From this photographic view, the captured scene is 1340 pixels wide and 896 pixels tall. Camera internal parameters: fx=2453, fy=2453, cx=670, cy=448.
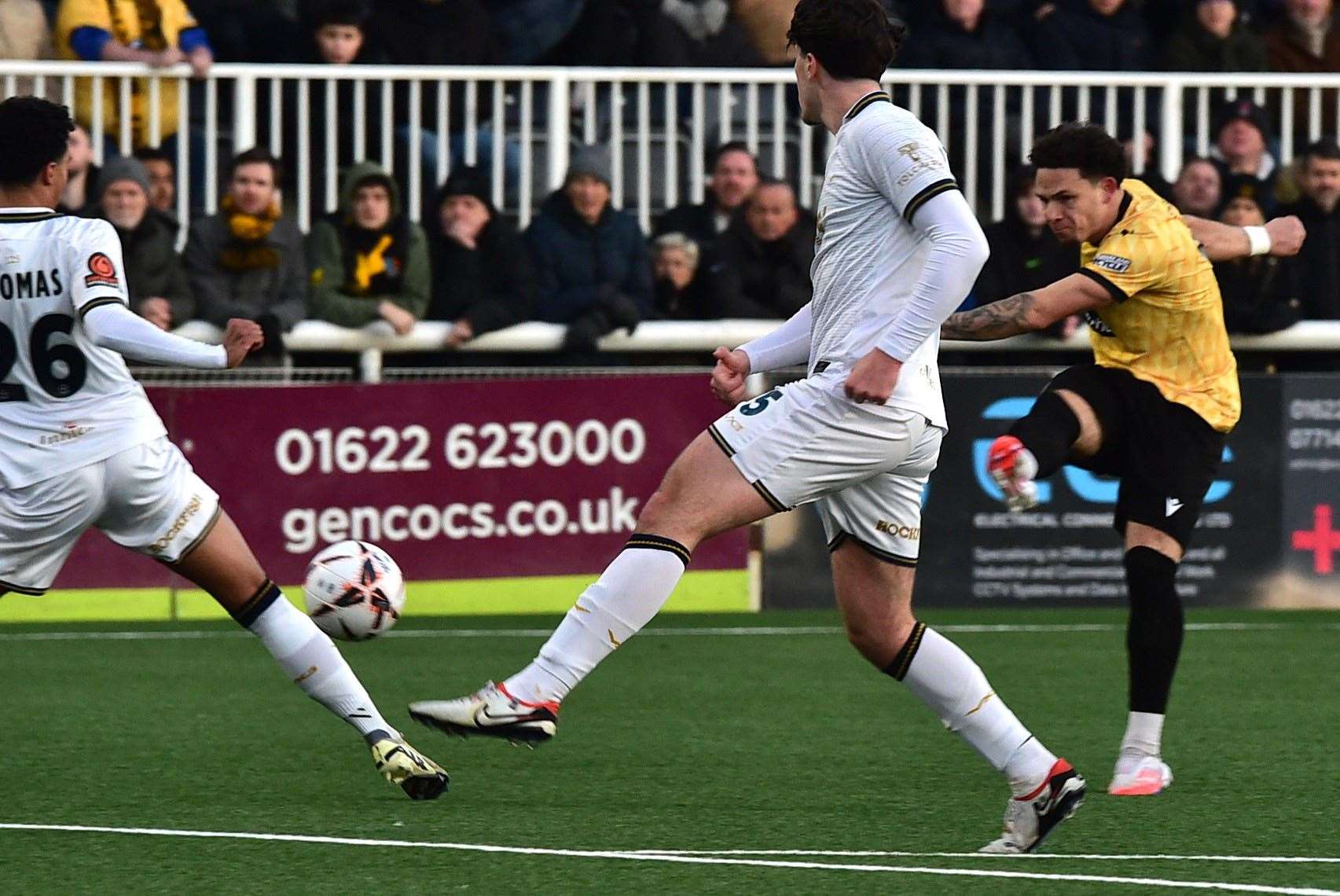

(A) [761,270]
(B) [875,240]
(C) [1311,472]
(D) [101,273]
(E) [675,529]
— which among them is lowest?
(C) [1311,472]

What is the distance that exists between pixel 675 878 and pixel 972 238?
1593 millimetres

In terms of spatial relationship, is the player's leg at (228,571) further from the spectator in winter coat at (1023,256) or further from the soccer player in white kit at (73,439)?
the spectator in winter coat at (1023,256)

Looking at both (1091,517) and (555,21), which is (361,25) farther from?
(1091,517)

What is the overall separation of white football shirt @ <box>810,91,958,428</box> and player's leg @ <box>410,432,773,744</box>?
1.31 ft

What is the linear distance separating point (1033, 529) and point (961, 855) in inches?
286

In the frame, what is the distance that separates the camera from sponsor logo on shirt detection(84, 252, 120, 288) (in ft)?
20.6

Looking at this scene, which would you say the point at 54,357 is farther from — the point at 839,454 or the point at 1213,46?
the point at 1213,46

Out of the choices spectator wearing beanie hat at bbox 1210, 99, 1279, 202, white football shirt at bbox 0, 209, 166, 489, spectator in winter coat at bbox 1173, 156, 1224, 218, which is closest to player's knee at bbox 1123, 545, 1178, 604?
white football shirt at bbox 0, 209, 166, 489

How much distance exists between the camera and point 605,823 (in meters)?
6.34

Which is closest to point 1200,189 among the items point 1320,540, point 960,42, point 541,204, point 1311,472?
point 960,42

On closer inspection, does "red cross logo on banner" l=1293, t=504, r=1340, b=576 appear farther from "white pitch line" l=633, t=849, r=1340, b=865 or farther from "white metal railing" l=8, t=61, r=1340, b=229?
"white pitch line" l=633, t=849, r=1340, b=865

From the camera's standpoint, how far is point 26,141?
643 cm

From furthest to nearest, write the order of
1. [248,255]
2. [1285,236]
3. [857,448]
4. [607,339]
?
1. [607,339]
2. [248,255]
3. [1285,236]
4. [857,448]

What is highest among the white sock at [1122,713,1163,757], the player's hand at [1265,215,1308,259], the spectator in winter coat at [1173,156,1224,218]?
the player's hand at [1265,215,1308,259]
